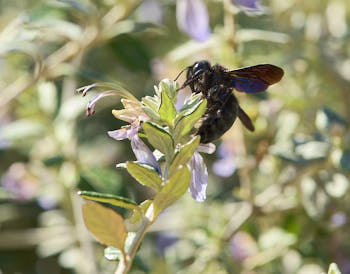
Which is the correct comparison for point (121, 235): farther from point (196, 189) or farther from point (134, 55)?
point (134, 55)

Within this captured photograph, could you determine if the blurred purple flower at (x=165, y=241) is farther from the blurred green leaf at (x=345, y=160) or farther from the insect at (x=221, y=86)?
the insect at (x=221, y=86)

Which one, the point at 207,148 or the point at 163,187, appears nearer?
the point at 163,187

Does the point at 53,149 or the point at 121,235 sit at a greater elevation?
the point at 121,235

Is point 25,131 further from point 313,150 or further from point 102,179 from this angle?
point 313,150

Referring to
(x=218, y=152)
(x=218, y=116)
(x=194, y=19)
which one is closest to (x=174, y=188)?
(x=218, y=116)

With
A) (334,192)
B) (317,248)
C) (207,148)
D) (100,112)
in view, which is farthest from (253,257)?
(100,112)

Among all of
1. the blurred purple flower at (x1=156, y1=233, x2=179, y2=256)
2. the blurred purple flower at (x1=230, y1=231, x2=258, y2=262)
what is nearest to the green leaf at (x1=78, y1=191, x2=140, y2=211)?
the blurred purple flower at (x1=230, y1=231, x2=258, y2=262)

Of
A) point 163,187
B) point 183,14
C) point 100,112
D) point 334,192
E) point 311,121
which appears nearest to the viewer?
point 163,187

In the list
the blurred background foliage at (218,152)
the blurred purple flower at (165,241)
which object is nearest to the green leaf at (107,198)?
the blurred background foliage at (218,152)
